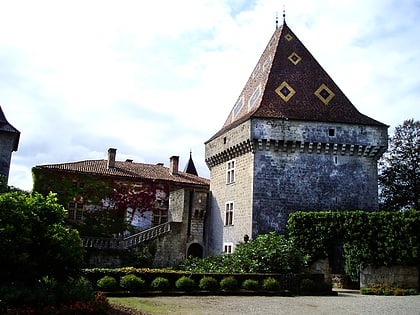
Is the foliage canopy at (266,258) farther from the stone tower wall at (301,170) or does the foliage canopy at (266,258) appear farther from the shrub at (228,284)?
the shrub at (228,284)

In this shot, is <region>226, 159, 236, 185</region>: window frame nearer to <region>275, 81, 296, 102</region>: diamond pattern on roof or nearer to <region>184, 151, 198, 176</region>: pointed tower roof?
<region>275, 81, 296, 102</region>: diamond pattern on roof

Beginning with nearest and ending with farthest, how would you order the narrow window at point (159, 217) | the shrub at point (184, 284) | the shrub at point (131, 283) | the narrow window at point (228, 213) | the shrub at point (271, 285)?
1. the shrub at point (131, 283)
2. the shrub at point (184, 284)
3. the shrub at point (271, 285)
4. the narrow window at point (228, 213)
5. the narrow window at point (159, 217)

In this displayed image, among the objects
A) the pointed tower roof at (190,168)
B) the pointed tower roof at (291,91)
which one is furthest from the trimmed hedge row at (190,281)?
the pointed tower roof at (190,168)

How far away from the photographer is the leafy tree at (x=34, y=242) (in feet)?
31.4

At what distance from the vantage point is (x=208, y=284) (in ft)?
49.4

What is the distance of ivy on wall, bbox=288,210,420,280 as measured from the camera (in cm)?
1688

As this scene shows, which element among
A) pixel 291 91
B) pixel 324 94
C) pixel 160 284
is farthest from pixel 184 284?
pixel 324 94

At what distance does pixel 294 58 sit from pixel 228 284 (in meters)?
15.0

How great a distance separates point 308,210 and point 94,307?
14205 millimetres

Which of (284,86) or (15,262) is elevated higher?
(284,86)

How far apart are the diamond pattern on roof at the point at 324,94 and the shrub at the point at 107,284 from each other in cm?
1509

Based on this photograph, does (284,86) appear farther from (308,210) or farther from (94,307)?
(94,307)

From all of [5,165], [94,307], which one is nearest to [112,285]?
[94,307]

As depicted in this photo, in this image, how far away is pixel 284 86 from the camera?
23953mm
